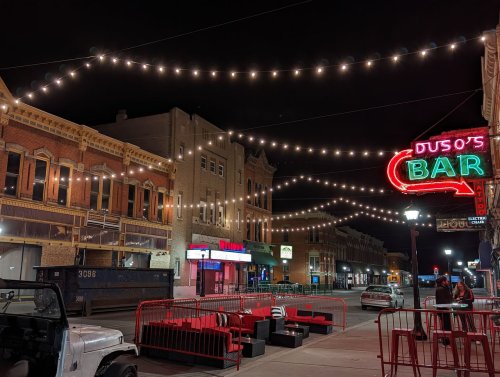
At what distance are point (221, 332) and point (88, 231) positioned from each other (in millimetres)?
20484

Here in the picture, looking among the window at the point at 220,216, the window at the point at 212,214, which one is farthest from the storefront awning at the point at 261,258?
the window at the point at 212,214

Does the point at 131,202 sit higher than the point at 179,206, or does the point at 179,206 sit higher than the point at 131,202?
the point at 179,206

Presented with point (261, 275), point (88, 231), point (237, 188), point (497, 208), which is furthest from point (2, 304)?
point (261, 275)

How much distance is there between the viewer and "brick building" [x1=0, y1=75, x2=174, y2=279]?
2377 centimetres

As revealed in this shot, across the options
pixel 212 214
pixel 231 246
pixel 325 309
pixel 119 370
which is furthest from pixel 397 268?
pixel 119 370

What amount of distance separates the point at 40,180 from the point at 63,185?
163 centimetres

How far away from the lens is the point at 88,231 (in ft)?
A: 91.7

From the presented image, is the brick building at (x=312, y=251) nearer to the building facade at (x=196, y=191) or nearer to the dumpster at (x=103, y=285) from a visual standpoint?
the building facade at (x=196, y=191)

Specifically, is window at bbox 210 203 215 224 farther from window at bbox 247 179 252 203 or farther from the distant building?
the distant building

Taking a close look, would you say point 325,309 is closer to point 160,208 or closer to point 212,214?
point 160,208

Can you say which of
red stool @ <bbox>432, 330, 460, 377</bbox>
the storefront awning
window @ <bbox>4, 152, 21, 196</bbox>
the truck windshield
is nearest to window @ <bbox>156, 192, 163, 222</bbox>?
window @ <bbox>4, 152, 21, 196</bbox>

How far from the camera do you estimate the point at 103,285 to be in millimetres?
20953

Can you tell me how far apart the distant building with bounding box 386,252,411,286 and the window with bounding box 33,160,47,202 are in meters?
98.9

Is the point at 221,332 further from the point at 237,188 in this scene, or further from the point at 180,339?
the point at 237,188
